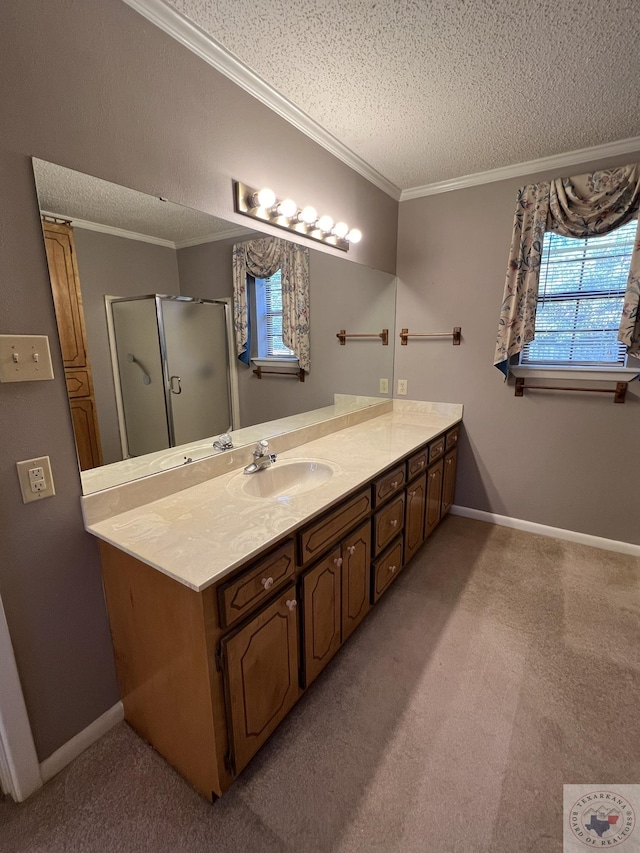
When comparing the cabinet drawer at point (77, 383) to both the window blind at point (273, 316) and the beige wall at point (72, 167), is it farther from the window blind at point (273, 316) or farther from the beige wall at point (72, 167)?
the window blind at point (273, 316)

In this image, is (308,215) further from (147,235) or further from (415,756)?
(415,756)

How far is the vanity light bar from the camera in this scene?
1.62 meters

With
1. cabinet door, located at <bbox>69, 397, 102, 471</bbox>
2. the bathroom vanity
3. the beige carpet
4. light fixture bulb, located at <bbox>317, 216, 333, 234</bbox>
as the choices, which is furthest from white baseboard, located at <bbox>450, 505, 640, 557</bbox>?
cabinet door, located at <bbox>69, 397, 102, 471</bbox>

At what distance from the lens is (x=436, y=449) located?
2496mm

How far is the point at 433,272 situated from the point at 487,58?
134 cm

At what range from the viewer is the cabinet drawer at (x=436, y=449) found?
241cm

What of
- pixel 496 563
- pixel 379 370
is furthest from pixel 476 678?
pixel 379 370

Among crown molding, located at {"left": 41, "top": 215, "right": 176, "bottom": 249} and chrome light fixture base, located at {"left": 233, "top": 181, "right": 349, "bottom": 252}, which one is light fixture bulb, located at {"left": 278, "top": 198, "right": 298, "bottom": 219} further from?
crown molding, located at {"left": 41, "top": 215, "right": 176, "bottom": 249}

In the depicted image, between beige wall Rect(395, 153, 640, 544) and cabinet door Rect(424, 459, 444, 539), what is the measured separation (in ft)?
1.36

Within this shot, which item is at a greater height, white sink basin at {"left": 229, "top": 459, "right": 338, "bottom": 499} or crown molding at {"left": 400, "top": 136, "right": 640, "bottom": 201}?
crown molding at {"left": 400, "top": 136, "right": 640, "bottom": 201}

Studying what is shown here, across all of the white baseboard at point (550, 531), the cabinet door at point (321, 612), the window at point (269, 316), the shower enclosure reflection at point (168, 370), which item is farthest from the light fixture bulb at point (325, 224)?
the white baseboard at point (550, 531)

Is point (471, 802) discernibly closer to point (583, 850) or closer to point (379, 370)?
point (583, 850)

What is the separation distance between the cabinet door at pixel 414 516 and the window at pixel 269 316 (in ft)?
3.46

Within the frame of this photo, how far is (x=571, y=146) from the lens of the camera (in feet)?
6.97
